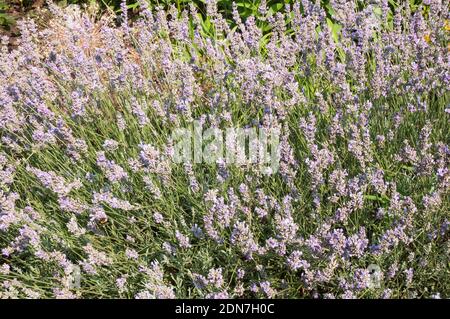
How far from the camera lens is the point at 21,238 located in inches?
98.2

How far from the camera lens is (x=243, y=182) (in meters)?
2.61

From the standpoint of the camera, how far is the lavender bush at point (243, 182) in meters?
2.20

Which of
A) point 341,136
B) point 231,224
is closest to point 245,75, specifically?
point 341,136

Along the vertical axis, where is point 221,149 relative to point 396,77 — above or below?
below

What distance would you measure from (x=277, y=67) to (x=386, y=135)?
2.12ft

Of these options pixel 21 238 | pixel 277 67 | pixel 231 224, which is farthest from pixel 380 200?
pixel 21 238

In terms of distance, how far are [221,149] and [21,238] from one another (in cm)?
99

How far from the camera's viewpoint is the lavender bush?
7.23 feet

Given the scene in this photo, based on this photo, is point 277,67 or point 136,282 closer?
point 136,282

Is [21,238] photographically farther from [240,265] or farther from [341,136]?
[341,136]

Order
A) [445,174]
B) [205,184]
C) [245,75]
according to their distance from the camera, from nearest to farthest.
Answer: [445,174] < [205,184] < [245,75]
